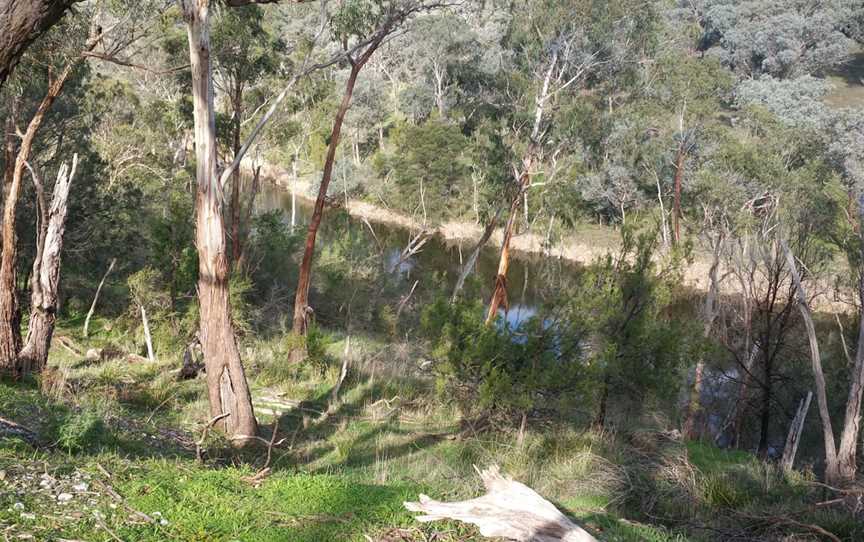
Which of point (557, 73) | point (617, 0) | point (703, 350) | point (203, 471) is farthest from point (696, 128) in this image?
point (203, 471)

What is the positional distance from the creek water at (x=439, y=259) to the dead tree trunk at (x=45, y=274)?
11.7 meters

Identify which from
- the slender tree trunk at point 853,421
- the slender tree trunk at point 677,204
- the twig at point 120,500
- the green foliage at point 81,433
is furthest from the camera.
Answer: the slender tree trunk at point 677,204

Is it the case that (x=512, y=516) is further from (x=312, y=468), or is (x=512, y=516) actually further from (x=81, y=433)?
(x=312, y=468)

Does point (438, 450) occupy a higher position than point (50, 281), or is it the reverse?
point (50, 281)

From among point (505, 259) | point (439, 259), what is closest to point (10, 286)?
point (505, 259)

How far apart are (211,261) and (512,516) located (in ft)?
15.2

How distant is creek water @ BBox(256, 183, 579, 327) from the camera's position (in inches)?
917

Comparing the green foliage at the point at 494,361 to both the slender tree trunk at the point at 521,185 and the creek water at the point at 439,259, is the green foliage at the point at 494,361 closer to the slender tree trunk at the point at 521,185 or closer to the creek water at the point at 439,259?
the slender tree trunk at the point at 521,185

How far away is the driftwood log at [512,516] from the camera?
3.52 m

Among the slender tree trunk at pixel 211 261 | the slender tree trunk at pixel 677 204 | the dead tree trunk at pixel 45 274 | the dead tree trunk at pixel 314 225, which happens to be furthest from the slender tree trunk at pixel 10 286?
the slender tree trunk at pixel 677 204

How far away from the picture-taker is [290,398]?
33.8ft

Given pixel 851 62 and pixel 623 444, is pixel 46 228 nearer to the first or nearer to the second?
pixel 623 444

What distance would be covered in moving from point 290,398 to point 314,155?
30423 millimetres

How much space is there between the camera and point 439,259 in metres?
29.7
